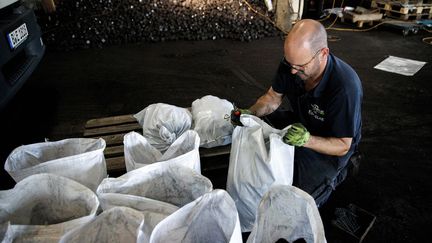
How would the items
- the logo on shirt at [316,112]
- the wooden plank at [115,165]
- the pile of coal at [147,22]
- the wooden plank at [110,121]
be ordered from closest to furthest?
the logo on shirt at [316,112] < the wooden plank at [115,165] < the wooden plank at [110,121] < the pile of coal at [147,22]

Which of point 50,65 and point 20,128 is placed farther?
point 50,65

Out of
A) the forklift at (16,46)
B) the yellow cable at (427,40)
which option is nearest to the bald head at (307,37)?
the forklift at (16,46)

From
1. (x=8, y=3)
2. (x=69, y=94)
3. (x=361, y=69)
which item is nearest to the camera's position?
(x=8, y=3)

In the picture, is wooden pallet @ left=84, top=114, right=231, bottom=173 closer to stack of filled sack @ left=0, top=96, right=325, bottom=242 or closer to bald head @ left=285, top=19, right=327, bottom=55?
stack of filled sack @ left=0, top=96, right=325, bottom=242

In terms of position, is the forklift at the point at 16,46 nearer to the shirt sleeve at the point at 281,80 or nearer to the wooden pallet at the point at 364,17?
the shirt sleeve at the point at 281,80

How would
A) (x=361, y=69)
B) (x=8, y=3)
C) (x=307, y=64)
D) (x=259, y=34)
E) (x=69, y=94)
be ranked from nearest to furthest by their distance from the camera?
(x=307, y=64) < (x=8, y=3) < (x=69, y=94) < (x=361, y=69) < (x=259, y=34)

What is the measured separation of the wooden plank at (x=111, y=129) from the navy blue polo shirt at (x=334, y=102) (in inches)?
52.1

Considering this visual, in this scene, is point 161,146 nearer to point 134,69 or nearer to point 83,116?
point 83,116

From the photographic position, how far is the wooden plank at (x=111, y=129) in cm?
239

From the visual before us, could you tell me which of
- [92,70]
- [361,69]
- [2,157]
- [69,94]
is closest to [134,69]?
[92,70]

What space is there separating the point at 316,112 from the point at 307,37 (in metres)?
0.50

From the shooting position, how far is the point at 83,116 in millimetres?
3516

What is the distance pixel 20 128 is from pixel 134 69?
193 centimetres

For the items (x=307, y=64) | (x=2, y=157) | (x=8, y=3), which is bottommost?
(x=2, y=157)
